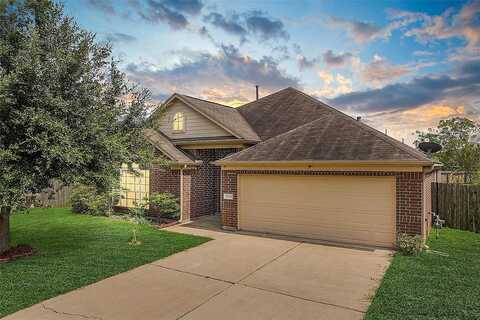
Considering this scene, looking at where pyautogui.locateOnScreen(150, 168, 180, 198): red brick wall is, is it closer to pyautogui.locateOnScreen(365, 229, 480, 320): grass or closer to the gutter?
the gutter

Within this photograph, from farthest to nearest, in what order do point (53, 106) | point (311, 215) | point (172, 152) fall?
1. point (172, 152)
2. point (311, 215)
3. point (53, 106)

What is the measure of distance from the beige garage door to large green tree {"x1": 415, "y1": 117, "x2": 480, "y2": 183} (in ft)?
55.0

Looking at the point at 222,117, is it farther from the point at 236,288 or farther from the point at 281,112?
the point at 236,288

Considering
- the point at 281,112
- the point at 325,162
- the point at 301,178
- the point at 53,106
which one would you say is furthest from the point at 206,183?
the point at 53,106

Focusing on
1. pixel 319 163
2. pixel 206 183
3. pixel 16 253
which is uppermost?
pixel 319 163

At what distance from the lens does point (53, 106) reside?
6.69m

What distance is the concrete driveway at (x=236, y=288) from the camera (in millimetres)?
4891

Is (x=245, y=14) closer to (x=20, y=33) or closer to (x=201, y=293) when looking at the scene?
(x=20, y=33)

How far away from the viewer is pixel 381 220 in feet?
30.0

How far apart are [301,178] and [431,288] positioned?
5.12 m

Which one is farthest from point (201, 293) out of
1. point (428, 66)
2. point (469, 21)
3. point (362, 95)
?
point (362, 95)

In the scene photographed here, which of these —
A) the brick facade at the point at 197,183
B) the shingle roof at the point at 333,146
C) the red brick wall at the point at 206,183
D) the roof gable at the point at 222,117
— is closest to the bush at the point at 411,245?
the shingle roof at the point at 333,146

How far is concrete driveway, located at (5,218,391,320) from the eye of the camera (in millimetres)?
4891

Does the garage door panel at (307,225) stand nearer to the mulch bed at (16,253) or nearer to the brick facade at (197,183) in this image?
the brick facade at (197,183)
